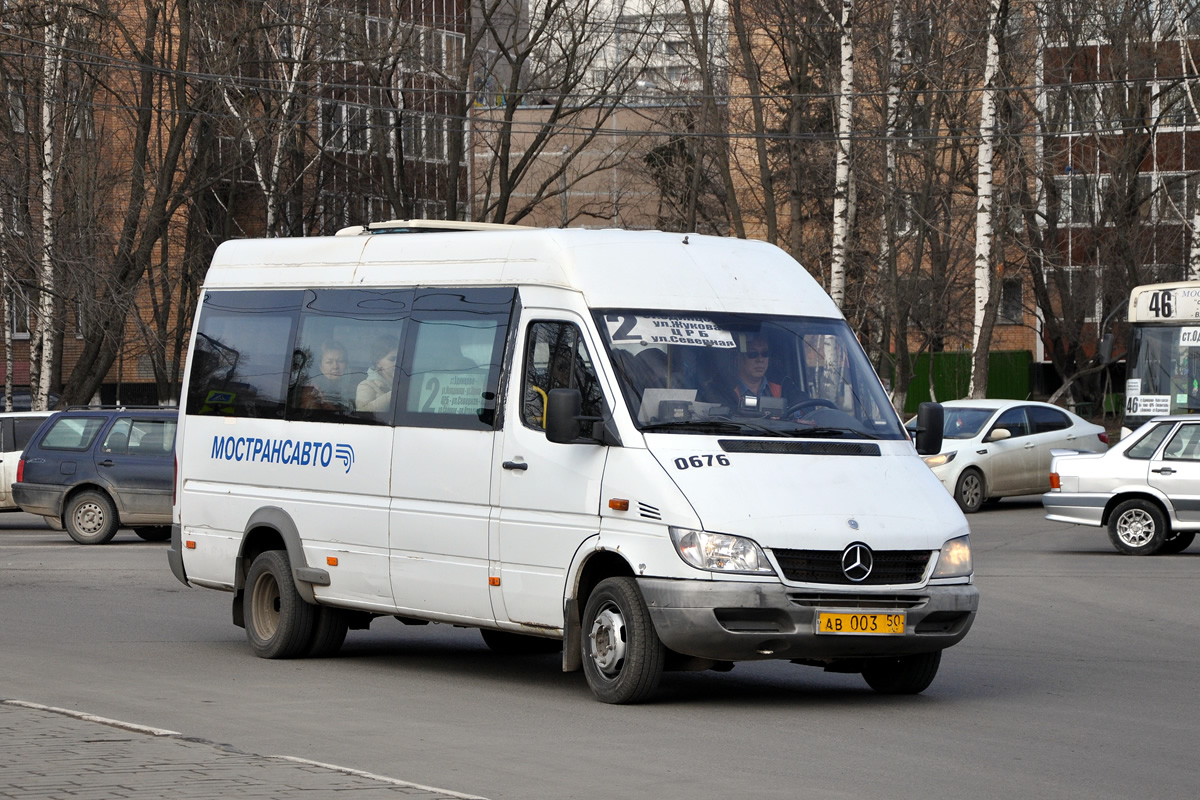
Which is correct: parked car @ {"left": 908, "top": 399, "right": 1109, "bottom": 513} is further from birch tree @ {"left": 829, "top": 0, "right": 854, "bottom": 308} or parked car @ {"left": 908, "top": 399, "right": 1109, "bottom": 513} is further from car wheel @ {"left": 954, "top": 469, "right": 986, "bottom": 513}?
birch tree @ {"left": 829, "top": 0, "right": 854, "bottom": 308}

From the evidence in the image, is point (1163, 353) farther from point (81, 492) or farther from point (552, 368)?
point (552, 368)

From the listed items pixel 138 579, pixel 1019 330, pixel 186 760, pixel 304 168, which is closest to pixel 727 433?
pixel 186 760

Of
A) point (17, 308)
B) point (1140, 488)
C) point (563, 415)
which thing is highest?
point (17, 308)

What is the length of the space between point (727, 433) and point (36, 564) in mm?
12455

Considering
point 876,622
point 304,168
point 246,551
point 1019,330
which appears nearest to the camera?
point 876,622

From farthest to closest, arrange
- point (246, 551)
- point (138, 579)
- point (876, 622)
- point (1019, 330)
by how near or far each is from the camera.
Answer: point (1019, 330)
point (138, 579)
point (246, 551)
point (876, 622)

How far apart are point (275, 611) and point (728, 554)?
13.5 ft

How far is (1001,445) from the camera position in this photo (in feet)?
90.8

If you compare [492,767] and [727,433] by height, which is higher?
[727,433]

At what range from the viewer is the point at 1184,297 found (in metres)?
26.9

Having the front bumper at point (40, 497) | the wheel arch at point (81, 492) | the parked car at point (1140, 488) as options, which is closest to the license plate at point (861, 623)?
the parked car at point (1140, 488)

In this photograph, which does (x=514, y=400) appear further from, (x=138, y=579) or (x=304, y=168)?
(x=304, y=168)

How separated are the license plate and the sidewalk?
278cm

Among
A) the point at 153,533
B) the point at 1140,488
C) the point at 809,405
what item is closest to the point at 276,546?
the point at 809,405
